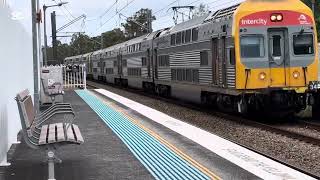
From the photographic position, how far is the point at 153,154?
30.1 feet

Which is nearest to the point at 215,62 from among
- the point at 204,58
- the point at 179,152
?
the point at 204,58

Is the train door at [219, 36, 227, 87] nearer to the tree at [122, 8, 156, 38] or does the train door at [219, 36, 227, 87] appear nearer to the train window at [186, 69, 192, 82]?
the train window at [186, 69, 192, 82]

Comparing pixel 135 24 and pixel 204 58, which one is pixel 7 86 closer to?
pixel 204 58

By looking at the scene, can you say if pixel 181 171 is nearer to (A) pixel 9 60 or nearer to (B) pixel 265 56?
(A) pixel 9 60

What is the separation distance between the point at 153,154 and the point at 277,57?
8057 mm

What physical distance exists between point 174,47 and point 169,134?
11.7m

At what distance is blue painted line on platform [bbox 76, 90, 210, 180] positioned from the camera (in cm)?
761

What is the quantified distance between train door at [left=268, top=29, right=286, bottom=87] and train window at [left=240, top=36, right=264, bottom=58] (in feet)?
1.04

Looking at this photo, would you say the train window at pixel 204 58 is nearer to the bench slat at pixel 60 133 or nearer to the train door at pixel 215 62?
the train door at pixel 215 62

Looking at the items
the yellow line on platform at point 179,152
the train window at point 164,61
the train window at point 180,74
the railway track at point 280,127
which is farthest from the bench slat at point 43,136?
the train window at point 164,61

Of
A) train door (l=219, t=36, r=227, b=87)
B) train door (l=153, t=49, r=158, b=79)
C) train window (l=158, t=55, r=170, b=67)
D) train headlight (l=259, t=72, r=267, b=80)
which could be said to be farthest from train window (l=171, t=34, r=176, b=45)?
train headlight (l=259, t=72, r=267, b=80)

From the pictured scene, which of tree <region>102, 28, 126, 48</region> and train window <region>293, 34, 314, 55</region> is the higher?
tree <region>102, 28, 126, 48</region>

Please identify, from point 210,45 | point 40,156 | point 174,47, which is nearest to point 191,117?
point 210,45

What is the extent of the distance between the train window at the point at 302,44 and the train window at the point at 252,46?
102 centimetres
